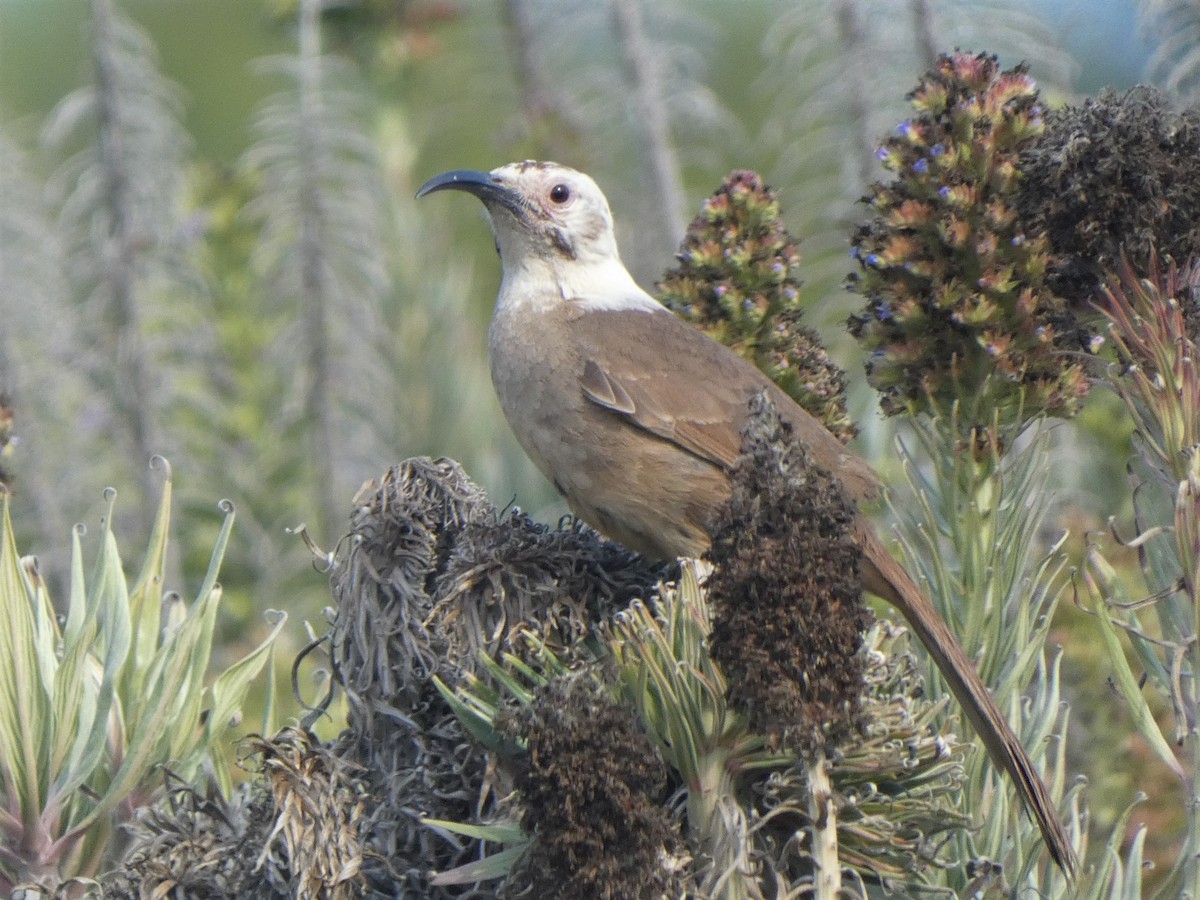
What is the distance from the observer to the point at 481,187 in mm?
5766

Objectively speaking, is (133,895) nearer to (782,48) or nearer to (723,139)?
(782,48)

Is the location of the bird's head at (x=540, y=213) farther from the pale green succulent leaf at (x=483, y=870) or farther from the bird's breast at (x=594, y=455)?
the pale green succulent leaf at (x=483, y=870)

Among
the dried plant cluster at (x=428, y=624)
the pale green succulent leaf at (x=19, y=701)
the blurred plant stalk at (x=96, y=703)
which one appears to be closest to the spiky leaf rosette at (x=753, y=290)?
the dried plant cluster at (x=428, y=624)

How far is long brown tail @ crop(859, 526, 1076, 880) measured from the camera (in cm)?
353

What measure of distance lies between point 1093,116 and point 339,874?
2.50 meters

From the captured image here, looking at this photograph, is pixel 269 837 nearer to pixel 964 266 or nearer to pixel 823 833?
pixel 823 833

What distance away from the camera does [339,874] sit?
11.1ft

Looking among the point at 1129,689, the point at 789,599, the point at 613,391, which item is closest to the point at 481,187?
the point at 613,391

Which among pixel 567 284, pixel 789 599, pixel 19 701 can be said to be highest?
pixel 567 284

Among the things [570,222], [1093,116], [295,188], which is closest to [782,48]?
[295,188]

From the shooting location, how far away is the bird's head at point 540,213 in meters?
5.85

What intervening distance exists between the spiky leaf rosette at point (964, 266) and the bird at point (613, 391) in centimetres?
38

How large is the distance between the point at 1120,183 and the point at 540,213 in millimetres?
2546

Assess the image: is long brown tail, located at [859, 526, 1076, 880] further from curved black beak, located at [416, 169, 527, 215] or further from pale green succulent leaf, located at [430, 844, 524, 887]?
curved black beak, located at [416, 169, 527, 215]
